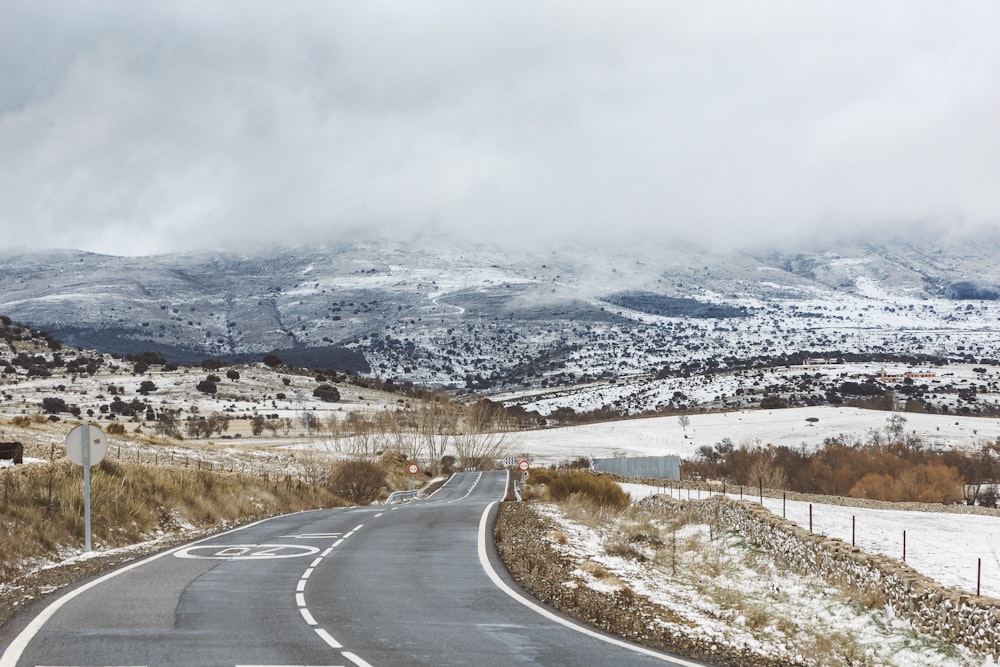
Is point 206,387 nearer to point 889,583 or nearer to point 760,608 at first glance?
point 760,608

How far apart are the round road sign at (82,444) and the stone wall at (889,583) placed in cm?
1432

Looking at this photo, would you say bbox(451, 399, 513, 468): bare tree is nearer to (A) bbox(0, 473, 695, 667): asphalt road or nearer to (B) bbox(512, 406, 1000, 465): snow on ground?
(B) bbox(512, 406, 1000, 465): snow on ground

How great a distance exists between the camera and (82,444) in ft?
54.9

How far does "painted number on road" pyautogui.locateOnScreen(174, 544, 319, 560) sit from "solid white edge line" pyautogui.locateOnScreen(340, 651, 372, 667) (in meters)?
8.52

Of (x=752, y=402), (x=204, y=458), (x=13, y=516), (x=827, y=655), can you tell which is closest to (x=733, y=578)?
(x=827, y=655)

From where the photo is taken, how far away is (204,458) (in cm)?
4866

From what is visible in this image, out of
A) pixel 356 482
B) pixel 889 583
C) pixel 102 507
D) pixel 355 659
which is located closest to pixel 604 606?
pixel 355 659

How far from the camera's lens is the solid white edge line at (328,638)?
9.79 m

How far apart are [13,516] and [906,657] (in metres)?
16.0

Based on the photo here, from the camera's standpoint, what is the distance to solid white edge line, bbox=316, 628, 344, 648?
979cm

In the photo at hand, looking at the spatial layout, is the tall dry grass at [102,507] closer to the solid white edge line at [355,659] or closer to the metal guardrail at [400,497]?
the solid white edge line at [355,659]

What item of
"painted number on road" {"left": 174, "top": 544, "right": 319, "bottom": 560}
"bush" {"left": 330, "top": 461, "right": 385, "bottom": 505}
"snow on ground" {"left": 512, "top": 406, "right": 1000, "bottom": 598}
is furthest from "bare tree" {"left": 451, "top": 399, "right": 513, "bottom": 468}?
"painted number on road" {"left": 174, "top": 544, "right": 319, "bottom": 560}

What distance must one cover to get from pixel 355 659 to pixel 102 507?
44.4ft

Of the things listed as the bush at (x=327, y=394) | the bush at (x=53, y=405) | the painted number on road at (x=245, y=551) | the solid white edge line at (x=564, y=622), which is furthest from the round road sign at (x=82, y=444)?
the bush at (x=327, y=394)
